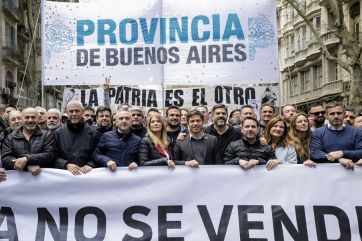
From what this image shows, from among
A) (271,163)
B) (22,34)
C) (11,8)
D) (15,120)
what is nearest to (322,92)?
(11,8)

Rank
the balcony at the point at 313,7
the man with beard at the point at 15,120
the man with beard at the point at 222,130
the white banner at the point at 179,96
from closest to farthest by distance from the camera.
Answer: the man with beard at the point at 222,130
the man with beard at the point at 15,120
the white banner at the point at 179,96
the balcony at the point at 313,7

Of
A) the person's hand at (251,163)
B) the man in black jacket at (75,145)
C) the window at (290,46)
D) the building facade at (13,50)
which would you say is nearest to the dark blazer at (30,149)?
the man in black jacket at (75,145)

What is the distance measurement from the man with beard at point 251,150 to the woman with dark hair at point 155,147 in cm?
66

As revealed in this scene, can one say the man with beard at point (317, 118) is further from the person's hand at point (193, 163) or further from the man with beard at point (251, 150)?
the person's hand at point (193, 163)

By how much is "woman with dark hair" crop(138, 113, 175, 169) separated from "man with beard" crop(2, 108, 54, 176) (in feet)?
2.96

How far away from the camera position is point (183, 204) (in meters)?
5.30

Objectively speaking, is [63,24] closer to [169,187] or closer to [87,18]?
[87,18]

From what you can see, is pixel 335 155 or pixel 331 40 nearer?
pixel 335 155

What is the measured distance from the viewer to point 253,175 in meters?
5.29

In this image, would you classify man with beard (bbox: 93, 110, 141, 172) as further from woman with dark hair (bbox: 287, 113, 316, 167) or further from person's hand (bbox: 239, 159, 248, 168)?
woman with dark hair (bbox: 287, 113, 316, 167)

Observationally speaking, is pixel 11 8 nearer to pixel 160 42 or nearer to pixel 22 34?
pixel 22 34

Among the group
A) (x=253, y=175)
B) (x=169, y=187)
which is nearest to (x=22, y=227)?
(x=169, y=187)

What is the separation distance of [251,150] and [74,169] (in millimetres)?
1742

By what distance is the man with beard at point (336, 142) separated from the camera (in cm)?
522
